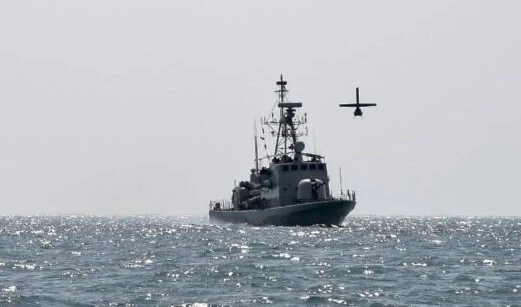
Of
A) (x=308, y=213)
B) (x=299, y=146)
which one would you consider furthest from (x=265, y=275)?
(x=299, y=146)

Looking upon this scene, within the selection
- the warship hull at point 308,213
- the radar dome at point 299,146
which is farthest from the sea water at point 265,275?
the radar dome at point 299,146

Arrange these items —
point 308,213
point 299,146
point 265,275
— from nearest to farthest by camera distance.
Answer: point 265,275 < point 308,213 < point 299,146

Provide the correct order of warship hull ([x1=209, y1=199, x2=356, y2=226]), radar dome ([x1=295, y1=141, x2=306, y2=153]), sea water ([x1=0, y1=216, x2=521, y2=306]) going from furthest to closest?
radar dome ([x1=295, y1=141, x2=306, y2=153])
warship hull ([x1=209, y1=199, x2=356, y2=226])
sea water ([x1=0, y1=216, x2=521, y2=306])

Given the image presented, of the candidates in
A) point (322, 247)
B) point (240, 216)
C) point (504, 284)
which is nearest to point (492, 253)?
point (322, 247)

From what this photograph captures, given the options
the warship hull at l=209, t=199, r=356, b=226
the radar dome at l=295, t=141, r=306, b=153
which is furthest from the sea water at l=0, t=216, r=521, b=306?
the radar dome at l=295, t=141, r=306, b=153

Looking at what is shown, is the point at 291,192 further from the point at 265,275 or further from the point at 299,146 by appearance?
the point at 265,275

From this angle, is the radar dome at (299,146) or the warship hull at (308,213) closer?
the warship hull at (308,213)

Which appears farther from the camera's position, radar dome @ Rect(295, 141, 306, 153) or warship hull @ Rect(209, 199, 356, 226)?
radar dome @ Rect(295, 141, 306, 153)

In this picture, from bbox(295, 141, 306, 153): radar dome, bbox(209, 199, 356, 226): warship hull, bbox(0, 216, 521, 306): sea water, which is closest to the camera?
bbox(0, 216, 521, 306): sea water

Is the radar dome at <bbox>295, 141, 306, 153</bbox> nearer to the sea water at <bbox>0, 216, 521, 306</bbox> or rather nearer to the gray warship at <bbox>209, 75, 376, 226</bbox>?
the gray warship at <bbox>209, 75, 376, 226</bbox>

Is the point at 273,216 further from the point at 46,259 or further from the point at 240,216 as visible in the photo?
the point at 46,259

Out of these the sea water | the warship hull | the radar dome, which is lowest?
the sea water

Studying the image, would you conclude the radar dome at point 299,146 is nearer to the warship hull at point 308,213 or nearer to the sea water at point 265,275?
the warship hull at point 308,213

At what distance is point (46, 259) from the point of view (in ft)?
171
